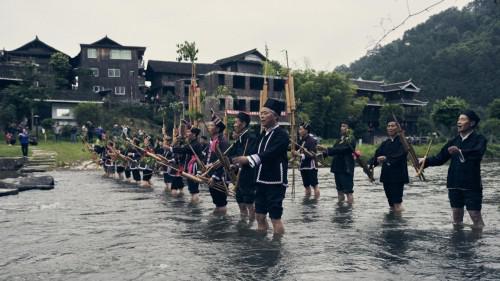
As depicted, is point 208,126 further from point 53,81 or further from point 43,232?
point 53,81

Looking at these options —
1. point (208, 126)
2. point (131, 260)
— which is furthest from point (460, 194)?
point (131, 260)

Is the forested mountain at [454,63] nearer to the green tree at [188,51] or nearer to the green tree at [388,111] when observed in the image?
the green tree at [388,111]

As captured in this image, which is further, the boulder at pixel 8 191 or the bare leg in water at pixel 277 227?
the boulder at pixel 8 191

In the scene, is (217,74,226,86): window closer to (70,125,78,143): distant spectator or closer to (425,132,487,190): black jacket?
(70,125,78,143): distant spectator

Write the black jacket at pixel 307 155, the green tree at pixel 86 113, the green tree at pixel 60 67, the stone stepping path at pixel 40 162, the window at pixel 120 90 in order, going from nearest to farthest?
the black jacket at pixel 307 155 → the stone stepping path at pixel 40 162 → the green tree at pixel 86 113 → the green tree at pixel 60 67 → the window at pixel 120 90

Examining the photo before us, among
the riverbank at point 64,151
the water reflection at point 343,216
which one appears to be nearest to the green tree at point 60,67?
the riverbank at point 64,151

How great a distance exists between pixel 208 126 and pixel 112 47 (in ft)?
147

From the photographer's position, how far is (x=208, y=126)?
9.13 m

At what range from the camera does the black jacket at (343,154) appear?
404 inches

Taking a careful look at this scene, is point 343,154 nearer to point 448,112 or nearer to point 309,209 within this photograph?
point 309,209

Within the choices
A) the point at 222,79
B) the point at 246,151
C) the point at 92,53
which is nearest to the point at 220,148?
the point at 246,151

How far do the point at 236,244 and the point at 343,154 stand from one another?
4610 mm

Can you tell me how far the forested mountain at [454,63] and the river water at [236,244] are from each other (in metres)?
56.7

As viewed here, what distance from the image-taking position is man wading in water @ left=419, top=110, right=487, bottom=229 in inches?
285
